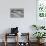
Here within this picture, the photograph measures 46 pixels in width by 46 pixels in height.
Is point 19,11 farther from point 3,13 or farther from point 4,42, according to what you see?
point 4,42

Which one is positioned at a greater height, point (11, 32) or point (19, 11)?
point (19, 11)

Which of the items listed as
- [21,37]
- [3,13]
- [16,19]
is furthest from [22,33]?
[3,13]

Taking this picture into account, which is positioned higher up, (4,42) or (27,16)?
(27,16)

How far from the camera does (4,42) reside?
21.9ft

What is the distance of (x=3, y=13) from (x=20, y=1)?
0.89m

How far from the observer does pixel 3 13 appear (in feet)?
22.3

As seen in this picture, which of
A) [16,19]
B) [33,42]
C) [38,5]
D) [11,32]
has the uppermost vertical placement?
[38,5]

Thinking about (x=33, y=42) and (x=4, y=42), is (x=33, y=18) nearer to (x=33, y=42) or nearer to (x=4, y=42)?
(x=33, y=42)

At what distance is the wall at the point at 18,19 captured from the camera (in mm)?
6762

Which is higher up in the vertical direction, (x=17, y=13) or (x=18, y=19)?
(x=17, y=13)

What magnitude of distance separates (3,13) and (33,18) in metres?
1.30

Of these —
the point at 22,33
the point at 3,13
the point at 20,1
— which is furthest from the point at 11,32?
the point at 20,1

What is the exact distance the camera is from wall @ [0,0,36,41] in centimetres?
676

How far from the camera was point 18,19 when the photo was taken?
6.81 metres
